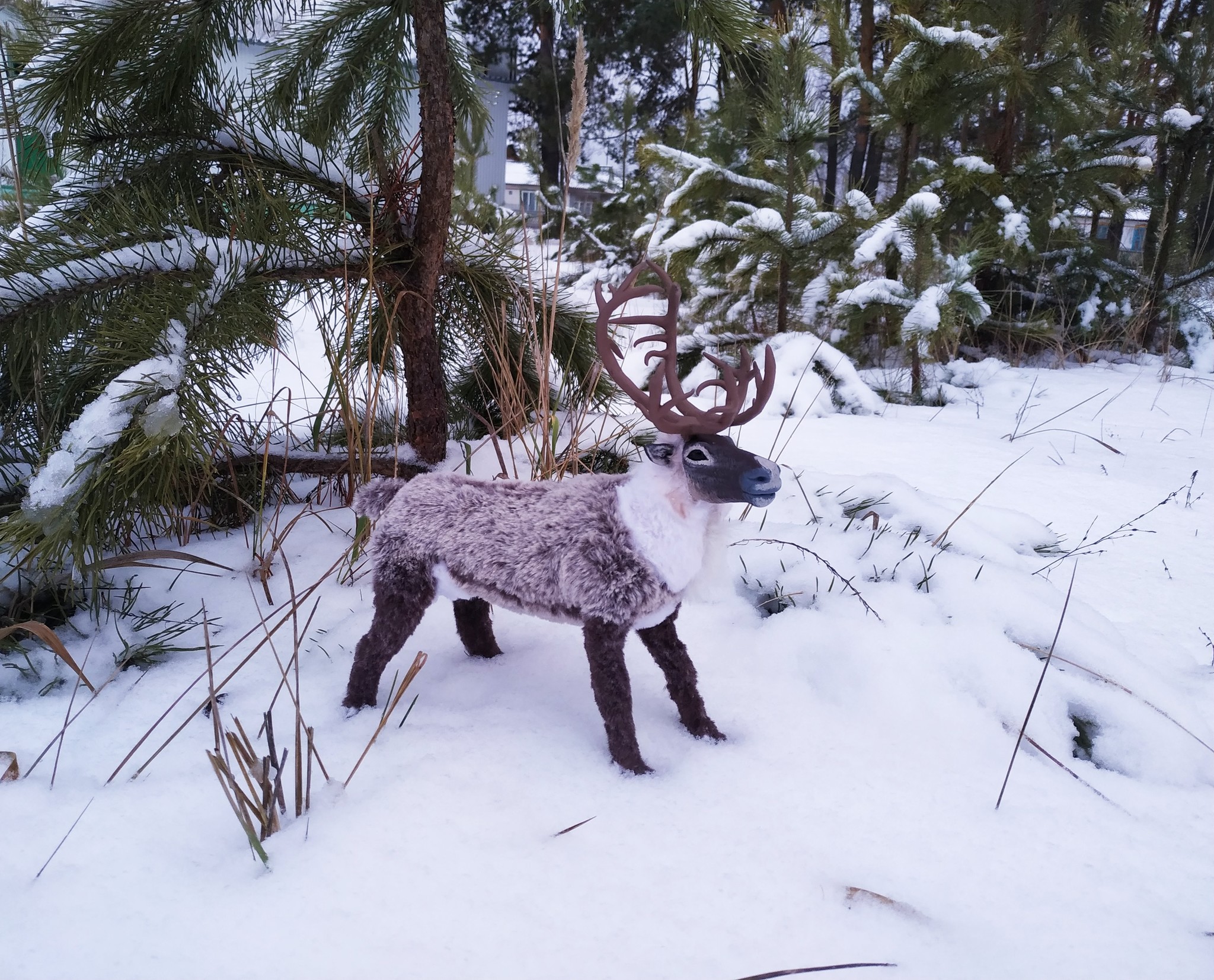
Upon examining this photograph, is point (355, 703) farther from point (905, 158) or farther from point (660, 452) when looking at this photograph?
point (905, 158)

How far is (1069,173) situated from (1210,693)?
170 inches

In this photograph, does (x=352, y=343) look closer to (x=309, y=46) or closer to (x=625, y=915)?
(x=309, y=46)

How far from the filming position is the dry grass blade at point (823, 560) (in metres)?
1.66

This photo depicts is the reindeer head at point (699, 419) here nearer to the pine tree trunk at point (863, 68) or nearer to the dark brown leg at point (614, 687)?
the dark brown leg at point (614, 687)

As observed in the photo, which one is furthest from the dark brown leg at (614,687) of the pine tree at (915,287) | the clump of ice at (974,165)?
the clump of ice at (974,165)

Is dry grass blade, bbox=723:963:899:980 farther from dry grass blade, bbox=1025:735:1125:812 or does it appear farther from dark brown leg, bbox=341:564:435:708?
dark brown leg, bbox=341:564:435:708

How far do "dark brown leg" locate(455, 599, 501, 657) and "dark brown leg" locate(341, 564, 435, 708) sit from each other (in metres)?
0.17

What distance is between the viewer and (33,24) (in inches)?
62.5

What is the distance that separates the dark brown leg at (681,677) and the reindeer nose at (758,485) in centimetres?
29

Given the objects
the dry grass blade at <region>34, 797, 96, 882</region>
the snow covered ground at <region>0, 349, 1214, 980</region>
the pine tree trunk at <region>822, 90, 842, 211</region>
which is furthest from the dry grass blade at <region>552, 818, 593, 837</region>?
the pine tree trunk at <region>822, 90, 842, 211</region>

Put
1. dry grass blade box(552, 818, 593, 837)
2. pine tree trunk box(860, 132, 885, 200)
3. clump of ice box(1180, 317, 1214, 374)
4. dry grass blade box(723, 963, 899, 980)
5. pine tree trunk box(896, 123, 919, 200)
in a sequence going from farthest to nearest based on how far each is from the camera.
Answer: pine tree trunk box(860, 132, 885, 200) < clump of ice box(1180, 317, 1214, 374) < pine tree trunk box(896, 123, 919, 200) < dry grass blade box(552, 818, 593, 837) < dry grass blade box(723, 963, 899, 980)

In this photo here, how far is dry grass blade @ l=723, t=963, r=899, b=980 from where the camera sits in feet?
2.80

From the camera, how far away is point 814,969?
2.80ft

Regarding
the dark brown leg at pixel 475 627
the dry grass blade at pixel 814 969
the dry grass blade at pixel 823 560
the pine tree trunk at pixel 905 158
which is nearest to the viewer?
the dry grass blade at pixel 814 969
